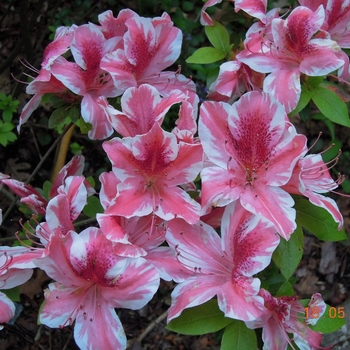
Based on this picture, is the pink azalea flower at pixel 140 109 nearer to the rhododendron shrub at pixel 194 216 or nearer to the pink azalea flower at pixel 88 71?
the rhododendron shrub at pixel 194 216

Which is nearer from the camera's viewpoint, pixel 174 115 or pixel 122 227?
pixel 122 227

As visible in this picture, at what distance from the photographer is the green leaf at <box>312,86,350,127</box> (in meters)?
1.46

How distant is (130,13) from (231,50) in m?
0.40

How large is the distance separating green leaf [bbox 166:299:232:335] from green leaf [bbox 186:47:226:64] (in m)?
0.77

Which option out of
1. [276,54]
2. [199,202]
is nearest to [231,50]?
[276,54]

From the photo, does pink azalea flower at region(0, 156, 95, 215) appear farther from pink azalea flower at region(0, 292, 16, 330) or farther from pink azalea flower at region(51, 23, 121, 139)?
pink azalea flower at region(0, 292, 16, 330)

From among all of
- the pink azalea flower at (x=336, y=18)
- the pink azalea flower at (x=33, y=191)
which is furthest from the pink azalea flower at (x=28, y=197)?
the pink azalea flower at (x=336, y=18)

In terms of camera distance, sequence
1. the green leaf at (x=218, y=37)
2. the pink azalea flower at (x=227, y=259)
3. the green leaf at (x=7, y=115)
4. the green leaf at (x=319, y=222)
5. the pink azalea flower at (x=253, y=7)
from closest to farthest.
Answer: the pink azalea flower at (x=227, y=259) → the green leaf at (x=319, y=222) → the pink azalea flower at (x=253, y=7) → the green leaf at (x=218, y=37) → the green leaf at (x=7, y=115)

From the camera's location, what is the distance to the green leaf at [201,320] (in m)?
1.29

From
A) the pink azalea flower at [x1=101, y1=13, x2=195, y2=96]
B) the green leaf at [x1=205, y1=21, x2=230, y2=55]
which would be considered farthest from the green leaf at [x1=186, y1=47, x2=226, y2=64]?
the pink azalea flower at [x1=101, y1=13, x2=195, y2=96]

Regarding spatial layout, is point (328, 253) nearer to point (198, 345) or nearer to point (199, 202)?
point (198, 345)

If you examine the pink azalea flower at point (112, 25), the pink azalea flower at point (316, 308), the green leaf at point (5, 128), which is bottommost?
the pink azalea flower at point (316, 308)

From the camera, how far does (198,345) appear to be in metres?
2.52

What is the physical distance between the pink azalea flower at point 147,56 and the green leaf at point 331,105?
1.20ft
